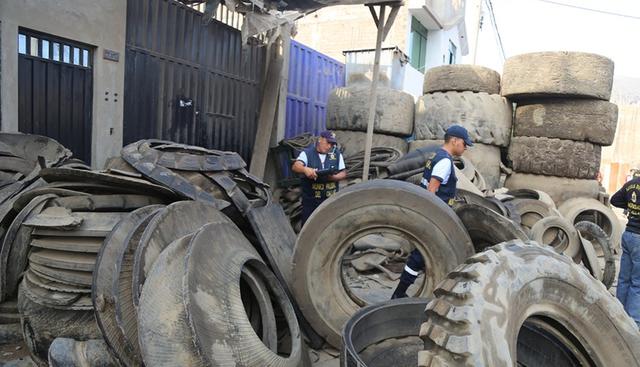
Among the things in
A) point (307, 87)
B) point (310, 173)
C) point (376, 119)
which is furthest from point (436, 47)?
point (310, 173)

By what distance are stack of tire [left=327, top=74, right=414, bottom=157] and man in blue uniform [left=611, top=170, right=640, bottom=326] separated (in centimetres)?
426

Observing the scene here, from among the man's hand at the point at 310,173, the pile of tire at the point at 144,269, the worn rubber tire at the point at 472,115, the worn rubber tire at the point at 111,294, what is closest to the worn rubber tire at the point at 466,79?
the worn rubber tire at the point at 472,115

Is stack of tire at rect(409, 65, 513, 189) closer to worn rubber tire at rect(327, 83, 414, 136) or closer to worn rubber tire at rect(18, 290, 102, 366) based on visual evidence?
worn rubber tire at rect(327, 83, 414, 136)

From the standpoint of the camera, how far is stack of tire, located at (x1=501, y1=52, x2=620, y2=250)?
6.91 meters

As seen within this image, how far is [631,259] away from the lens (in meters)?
4.30

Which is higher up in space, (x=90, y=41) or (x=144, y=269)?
(x=90, y=41)

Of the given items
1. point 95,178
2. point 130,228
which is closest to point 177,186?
point 95,178

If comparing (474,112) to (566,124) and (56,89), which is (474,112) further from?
(56,89)

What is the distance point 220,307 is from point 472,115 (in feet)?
20.5

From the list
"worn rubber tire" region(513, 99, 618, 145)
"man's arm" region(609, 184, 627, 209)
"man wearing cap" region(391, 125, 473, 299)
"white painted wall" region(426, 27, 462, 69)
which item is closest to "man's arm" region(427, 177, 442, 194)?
"man wearing cap" region(391, 125, 473, 299)

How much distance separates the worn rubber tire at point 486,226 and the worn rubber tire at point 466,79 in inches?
186

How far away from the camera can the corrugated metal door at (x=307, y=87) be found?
958cm

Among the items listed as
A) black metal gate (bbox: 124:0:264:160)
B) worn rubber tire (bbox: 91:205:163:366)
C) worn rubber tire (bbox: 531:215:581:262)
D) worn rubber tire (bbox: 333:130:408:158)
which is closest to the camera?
worn rubber tire (bbox: 91:205:163:366)

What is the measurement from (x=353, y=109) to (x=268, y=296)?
5.87 meters
